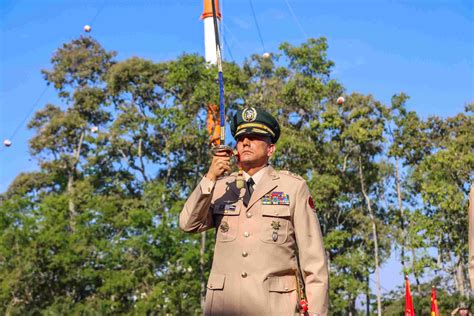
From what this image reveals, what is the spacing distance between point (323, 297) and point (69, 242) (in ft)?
85.1

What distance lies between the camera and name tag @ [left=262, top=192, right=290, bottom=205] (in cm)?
465

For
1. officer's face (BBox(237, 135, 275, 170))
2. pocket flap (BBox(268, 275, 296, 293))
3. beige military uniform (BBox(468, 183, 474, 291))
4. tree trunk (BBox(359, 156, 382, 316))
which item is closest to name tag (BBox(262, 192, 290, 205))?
officer's face (BBox(237, 135, 275, 170))

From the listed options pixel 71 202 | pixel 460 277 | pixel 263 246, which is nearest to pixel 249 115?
pixel 263 246

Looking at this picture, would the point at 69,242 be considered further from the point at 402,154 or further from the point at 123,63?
the point at 402,154

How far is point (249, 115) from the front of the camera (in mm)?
4848

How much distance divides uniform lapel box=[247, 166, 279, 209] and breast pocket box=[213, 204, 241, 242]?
11cm

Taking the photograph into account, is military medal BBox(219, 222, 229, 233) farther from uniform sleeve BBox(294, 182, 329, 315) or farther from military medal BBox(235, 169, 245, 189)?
uniform sleeve BBox(294, 182, 329, 315)

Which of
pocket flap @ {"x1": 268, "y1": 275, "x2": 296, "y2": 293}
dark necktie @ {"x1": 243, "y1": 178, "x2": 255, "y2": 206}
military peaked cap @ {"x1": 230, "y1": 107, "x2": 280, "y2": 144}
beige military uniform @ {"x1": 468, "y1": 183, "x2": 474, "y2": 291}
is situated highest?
military peaked cap @ {"x1": 230, "y1": 107, "x2": 280, "y2": 144}

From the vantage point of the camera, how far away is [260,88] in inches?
1394

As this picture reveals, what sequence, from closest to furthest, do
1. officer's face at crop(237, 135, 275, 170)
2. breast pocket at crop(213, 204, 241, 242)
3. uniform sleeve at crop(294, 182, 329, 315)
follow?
uniform sleeve at crop(294, 182, 329, 315), breast pocket at crop(213, 204, 241, 242), officer's face at crop(237, 135, 275, 170)

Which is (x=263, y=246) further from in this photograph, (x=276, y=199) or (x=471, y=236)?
(x=471, y=236)

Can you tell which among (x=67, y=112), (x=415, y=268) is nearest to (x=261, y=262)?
(x=415, y=268)

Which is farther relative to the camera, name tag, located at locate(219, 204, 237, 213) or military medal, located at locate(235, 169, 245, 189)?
name tag, located at locate(219, 204, 237, 213)

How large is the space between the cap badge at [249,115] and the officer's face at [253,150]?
4.5 inches
